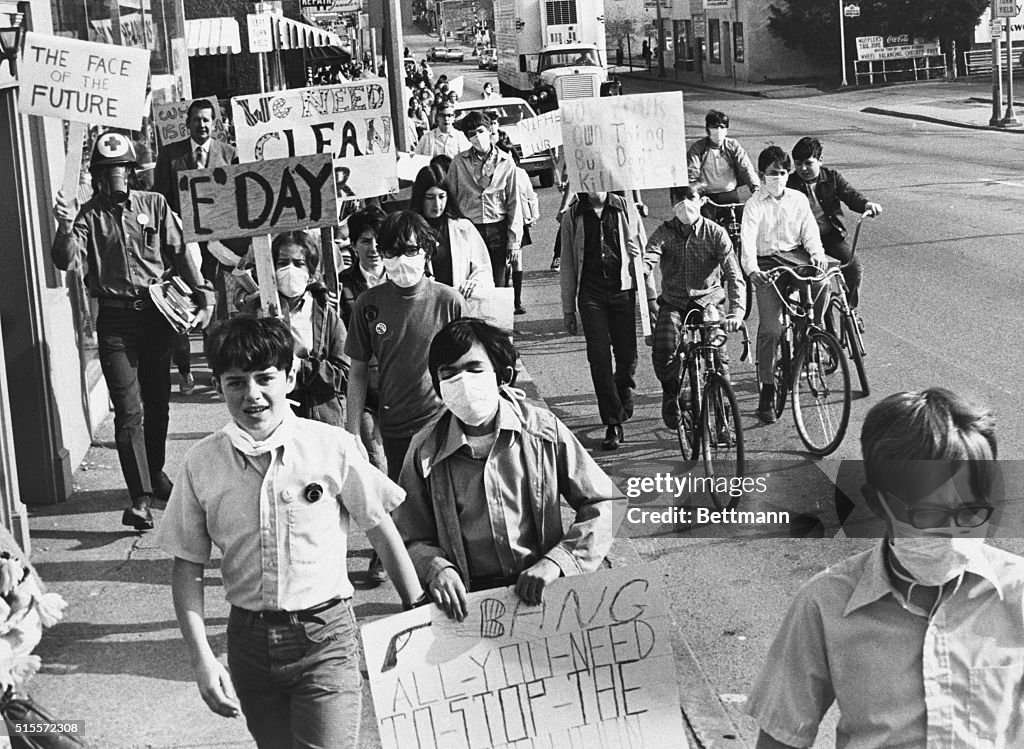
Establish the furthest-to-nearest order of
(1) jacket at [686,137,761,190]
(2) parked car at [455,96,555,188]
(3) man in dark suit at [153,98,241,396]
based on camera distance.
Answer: (2) parked car at [455,96,555,188], (1) jacket at [686,137,761,190], (3) man in dark suit at [153,98,241,396]

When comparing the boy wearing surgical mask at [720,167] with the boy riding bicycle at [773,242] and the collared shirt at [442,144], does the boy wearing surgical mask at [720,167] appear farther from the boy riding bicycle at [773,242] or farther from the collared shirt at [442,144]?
the boy riding bicycle at [773,242]

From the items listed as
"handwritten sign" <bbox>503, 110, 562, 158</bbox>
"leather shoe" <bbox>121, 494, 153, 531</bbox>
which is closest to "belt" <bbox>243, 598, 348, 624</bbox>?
"leather shoe" <bbox>121, 494, 153, 531</bbox>

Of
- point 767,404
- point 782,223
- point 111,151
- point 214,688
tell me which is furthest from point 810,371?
point 214,688

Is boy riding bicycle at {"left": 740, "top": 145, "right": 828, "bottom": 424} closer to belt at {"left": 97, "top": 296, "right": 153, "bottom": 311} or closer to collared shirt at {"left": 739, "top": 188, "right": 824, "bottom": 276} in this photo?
collared shirt at {"left": 739, "top": 188, "right": 824, "bottom": 276}

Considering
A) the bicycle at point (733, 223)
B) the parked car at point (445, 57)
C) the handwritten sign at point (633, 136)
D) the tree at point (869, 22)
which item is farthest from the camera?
the parked car at point (445, 57)

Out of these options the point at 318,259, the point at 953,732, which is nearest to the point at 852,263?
the point at 318,259

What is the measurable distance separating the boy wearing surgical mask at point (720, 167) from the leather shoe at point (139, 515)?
8047 mm

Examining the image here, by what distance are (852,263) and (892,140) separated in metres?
23.6

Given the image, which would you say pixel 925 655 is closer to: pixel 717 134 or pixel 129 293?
pixel 129 293

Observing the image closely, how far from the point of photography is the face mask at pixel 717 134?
49.8 feet

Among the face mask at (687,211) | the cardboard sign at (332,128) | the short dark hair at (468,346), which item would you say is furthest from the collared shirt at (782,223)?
the short dark hair at (468,346)

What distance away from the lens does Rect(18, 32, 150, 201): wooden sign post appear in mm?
8844

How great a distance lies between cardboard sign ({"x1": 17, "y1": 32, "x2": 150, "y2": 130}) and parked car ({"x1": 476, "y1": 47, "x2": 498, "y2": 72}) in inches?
3082

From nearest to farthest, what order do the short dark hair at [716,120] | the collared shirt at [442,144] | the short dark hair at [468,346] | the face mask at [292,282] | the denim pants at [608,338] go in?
the short dark hair at [468,346] < the face mask at [292,282] < the denim pants at [608,338] < the short dark hair at [716,120] < the collared shirt at [442,144]
